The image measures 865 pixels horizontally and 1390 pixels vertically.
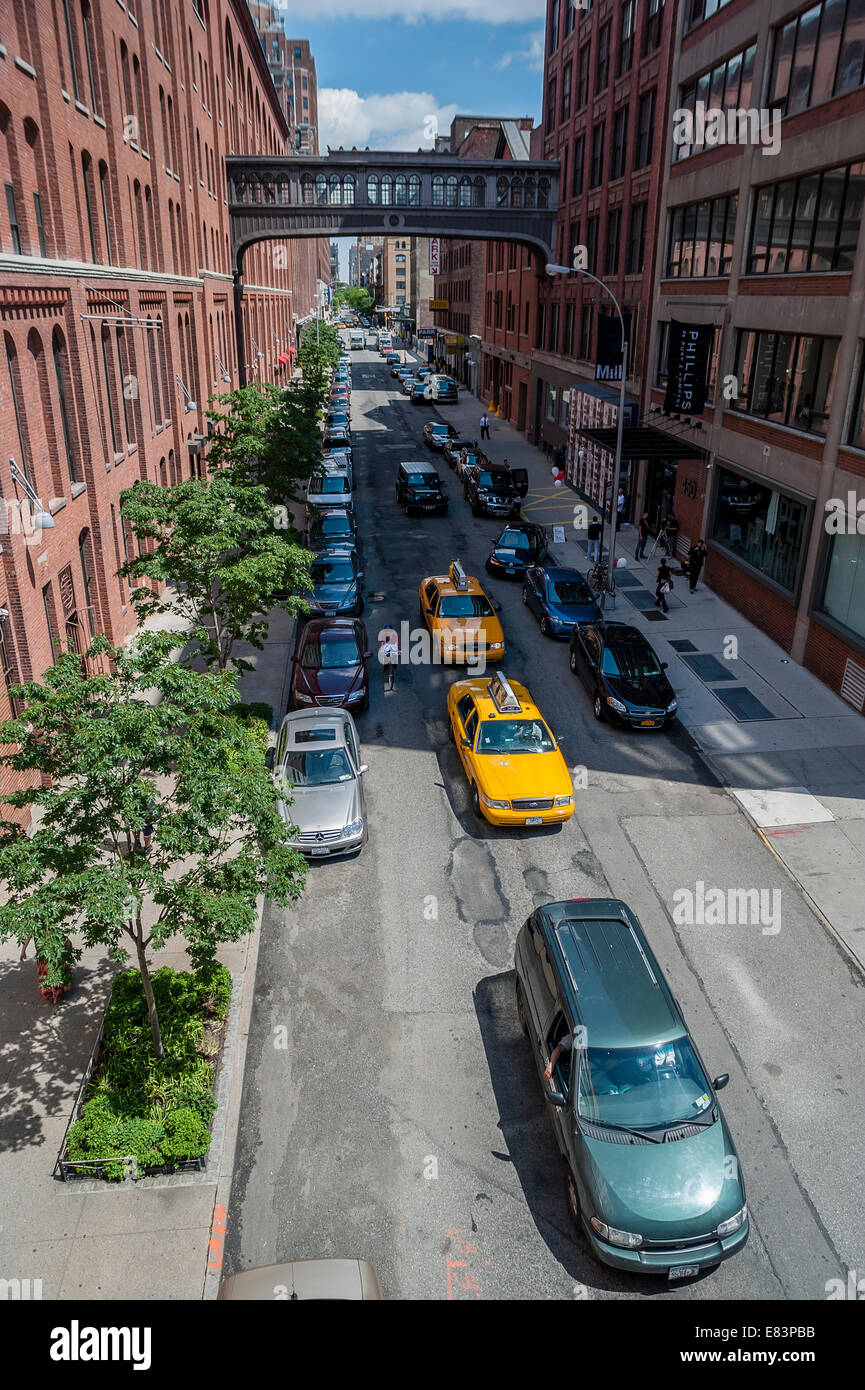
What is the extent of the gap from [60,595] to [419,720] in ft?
26.0

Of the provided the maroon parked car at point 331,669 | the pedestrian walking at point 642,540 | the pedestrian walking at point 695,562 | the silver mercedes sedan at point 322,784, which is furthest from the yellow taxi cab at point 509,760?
the pedestrian walking at point 642,540

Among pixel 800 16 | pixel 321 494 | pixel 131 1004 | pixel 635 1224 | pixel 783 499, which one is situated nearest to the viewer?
pixel 635 1224

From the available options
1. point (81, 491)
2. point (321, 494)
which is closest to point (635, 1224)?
point (81, 491)

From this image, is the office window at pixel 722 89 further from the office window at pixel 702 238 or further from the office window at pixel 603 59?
the office window at pixel 603 59

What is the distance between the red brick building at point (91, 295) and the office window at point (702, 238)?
677 inches

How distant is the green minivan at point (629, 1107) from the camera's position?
26.9ft

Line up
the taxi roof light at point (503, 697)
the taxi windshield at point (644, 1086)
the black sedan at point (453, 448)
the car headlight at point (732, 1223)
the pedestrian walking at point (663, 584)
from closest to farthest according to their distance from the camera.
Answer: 1. the car headlight at point (732, 1223)
2. the taxi windshield at point (644, 1086)
3. the taxi roof light at point (503, 697)
4. the pedestrian walking at point (663, 584)
5. the black sedan at point (453, 448)

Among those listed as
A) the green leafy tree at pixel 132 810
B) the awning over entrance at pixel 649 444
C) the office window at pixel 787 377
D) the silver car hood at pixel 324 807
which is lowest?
the silver car hood at pixel 324 807

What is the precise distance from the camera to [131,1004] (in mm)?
10695

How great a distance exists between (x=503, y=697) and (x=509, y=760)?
1667 mm

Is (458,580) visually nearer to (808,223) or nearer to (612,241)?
(808,223)

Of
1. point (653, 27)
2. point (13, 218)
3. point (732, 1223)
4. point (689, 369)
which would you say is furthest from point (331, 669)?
point (653, 27)

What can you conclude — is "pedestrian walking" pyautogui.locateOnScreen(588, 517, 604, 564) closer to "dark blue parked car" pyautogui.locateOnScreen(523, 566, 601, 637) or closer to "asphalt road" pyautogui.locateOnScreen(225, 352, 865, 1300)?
"dark blue parked car" pyautogui.locateOnScreen(523, 566, 601, 637)

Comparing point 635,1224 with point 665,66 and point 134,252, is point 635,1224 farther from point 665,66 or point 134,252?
point 665,66
